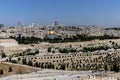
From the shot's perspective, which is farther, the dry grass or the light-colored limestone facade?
the light-colored limestone facade

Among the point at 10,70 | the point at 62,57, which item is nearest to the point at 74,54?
the point at 62,57

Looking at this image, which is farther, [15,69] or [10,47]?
[10,47]

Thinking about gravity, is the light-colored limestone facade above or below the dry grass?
above

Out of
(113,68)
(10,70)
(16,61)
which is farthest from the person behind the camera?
(16,61)

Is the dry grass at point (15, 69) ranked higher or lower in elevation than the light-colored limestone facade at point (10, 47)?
lower

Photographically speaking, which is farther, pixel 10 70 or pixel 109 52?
pixel 109 52

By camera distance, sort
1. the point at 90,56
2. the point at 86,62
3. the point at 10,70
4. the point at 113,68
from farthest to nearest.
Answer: the point at 90,56 → the point at 86,62 → the point at 10,70 → the point at 113,68

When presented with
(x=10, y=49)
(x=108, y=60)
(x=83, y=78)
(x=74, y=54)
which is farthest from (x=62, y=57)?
(x=83, y=78)

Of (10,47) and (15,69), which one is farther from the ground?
(10,47)

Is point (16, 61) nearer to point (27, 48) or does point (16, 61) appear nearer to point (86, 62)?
point (86, 62)

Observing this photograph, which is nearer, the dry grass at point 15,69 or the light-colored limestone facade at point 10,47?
the dry grass at point 15,69
